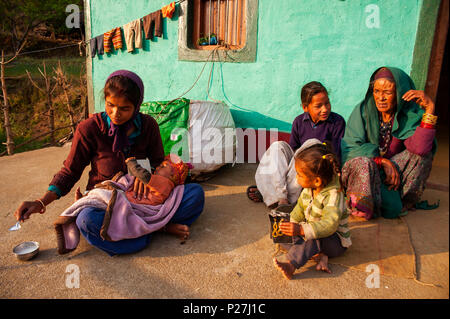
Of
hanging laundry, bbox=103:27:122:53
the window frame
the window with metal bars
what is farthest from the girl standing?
hanging laundry, bbox=103:27:122:53

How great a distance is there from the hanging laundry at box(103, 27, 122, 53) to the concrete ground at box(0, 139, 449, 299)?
3788 millimetres

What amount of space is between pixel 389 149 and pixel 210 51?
121 inches

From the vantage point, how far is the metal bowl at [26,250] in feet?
7.90

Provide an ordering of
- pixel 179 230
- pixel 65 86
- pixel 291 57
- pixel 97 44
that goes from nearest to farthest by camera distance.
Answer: pixel 179 230 → pixel 291 57 → pixel 97 44 → pixel 65 86

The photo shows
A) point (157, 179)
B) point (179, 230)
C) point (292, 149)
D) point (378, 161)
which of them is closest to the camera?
point (157, 179)

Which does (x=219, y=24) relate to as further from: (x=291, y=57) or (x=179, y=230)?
(x=179, y=230)

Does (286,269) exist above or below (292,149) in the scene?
below

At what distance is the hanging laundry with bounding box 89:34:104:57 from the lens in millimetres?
6086

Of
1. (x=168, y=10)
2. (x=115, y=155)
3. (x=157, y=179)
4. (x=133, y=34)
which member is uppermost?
(x=168, y=10)

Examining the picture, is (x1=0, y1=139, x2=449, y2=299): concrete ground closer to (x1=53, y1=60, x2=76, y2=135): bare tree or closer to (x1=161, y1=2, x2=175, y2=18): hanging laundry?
(x1=161, y1=2, x2=175, y2=18): hanging laundry

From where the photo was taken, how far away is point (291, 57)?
178 inches

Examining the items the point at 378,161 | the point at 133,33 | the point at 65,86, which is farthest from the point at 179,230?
the point at 65,86
